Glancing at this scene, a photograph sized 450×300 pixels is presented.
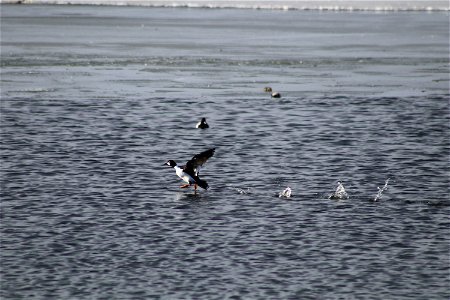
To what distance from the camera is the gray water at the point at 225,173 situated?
1193 cm

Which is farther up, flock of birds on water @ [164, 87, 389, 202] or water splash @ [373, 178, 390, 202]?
flock of birds on water @ [164, 87, 389, 202]

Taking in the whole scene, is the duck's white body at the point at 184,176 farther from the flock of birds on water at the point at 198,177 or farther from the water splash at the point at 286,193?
the water splash at the point at 286,193

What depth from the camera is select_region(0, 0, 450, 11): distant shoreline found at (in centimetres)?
7319

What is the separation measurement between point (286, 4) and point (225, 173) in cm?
6041

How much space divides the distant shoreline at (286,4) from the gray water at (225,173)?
1329 inches

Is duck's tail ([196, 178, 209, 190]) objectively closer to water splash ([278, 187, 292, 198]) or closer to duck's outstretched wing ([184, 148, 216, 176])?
duck's outstretched wing ([184, 148, 216, 176])

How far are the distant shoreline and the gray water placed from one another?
3376cm

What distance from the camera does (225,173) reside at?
Result: 18125 millimetres

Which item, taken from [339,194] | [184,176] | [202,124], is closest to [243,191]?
[184,176]

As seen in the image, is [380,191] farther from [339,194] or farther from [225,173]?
[225,173]

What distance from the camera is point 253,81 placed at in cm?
3134

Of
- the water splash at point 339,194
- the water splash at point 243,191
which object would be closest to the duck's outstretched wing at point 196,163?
the water splash at point 243,191

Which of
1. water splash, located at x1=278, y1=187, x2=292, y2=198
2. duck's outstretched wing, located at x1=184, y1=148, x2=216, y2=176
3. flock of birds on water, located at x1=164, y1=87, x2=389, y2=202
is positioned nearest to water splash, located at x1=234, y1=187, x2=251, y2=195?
flock of birds on water, located at x1=164, y1=87, x2=389, y2=202

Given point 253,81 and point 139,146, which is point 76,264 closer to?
point 139,146
